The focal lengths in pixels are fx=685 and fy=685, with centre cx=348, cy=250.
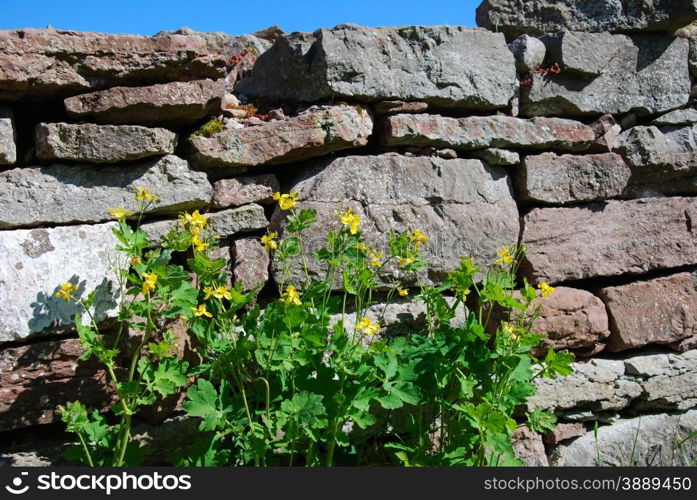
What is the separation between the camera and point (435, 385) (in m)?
2.94

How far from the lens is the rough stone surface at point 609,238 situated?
145 inches

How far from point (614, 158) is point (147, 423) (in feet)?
9.25

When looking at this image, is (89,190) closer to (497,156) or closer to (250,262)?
(250,262)

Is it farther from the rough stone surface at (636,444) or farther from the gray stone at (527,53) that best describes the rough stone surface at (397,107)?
the rough stone surface at (636,444)

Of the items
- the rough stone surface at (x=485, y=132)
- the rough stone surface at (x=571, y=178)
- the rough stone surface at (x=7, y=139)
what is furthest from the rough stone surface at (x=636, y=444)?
the rough stone surface at (x=7, y=139)

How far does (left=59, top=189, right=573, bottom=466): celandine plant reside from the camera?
263 centimetres

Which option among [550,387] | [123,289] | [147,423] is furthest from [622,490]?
[123,289]

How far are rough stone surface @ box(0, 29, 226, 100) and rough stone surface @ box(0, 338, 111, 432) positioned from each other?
110 cm

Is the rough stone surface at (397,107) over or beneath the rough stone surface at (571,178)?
over

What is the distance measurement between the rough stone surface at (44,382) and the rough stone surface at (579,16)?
9.33 ft

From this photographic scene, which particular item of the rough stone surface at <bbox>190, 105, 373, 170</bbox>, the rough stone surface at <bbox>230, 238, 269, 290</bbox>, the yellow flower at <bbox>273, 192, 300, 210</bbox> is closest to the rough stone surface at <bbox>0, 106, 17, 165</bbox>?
the rough stone surface at <bbox>190, 105, 373, 170</bbox>

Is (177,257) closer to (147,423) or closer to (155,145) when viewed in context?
(155,145)

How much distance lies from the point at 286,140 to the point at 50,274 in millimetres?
1208

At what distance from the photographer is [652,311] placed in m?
3.80
